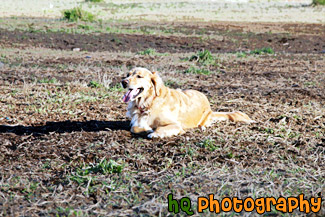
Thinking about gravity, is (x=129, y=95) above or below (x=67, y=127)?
above

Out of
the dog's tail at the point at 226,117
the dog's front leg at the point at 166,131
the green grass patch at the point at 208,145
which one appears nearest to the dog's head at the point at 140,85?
the dog's front leg at the point at 166,131

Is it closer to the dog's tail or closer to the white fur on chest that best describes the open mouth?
the white fur on chest

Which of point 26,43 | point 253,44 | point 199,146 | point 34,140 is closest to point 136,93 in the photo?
point 199,146

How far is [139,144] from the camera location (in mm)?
5738

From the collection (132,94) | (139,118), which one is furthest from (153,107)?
(132,94)

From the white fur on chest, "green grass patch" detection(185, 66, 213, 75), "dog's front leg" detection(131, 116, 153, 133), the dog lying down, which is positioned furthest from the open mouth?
"green grass patch" detection(185, 66, 213, 75)

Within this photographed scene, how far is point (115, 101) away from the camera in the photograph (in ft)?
27.7

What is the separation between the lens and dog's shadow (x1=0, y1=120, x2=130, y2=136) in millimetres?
6477

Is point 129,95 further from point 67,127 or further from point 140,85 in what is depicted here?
point 67,127

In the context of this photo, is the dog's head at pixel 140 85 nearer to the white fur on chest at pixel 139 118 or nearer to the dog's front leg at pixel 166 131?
the white fur on chest at pixel 139 118

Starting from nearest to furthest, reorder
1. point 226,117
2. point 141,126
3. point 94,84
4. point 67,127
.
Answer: point 141,126, point 67,127, point 226,117, point 94,84

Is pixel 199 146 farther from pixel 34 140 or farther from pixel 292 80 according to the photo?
pixel 292 80

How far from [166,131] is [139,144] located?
439 mm

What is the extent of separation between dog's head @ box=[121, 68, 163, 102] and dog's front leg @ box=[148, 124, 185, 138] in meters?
0.47
